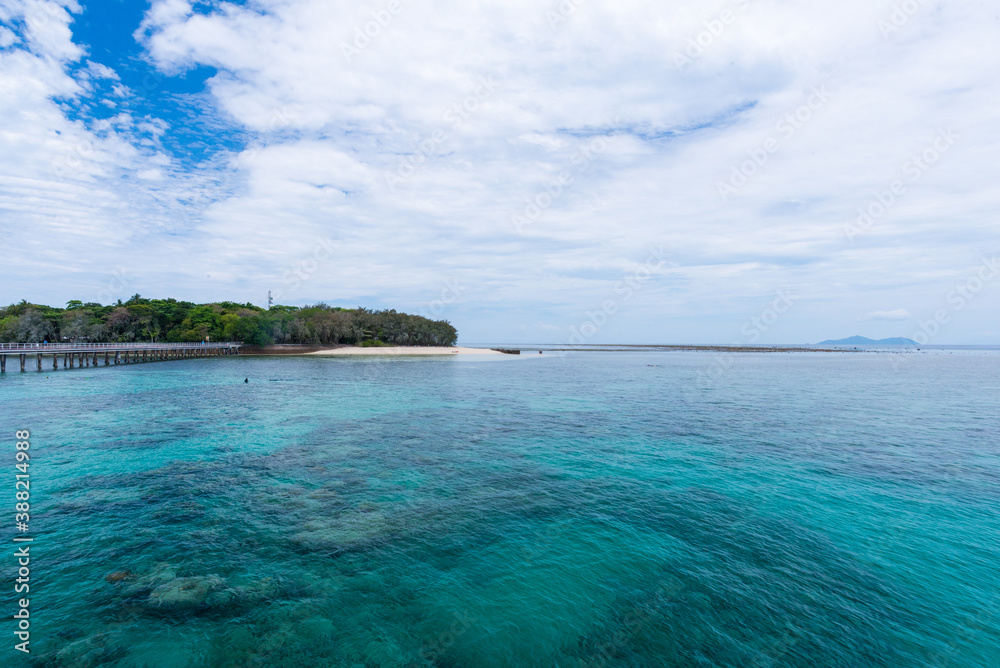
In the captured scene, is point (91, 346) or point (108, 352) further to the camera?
point (108, 352)

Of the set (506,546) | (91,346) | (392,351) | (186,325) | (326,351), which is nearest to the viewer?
(506,546)

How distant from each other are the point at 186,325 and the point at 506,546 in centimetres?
Answer: 13342

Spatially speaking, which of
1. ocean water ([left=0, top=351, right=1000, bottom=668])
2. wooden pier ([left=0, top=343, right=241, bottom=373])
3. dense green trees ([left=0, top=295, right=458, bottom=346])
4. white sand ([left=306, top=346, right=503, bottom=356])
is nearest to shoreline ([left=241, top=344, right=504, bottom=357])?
white sand ([left=306, top=346, right=503, bottom=356])

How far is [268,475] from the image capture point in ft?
66.0

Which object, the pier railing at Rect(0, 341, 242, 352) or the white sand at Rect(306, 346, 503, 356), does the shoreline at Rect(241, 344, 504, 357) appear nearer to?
the white sand at Rect(306, 346, 503, 356)

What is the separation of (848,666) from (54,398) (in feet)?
186

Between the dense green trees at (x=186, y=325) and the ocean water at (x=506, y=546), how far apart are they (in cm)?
9498

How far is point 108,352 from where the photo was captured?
281ft

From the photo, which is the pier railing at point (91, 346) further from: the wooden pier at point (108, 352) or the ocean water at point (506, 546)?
the ocean water at point (506, 546)

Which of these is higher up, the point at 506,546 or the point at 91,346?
the point at 91,346

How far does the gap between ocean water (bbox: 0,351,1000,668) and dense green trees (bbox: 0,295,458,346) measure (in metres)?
95.0

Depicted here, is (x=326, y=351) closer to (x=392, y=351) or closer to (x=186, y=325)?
(x=392, y=351)

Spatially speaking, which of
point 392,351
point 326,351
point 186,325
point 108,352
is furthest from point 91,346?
point 392,351

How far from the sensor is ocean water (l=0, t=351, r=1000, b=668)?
9.70 metres
